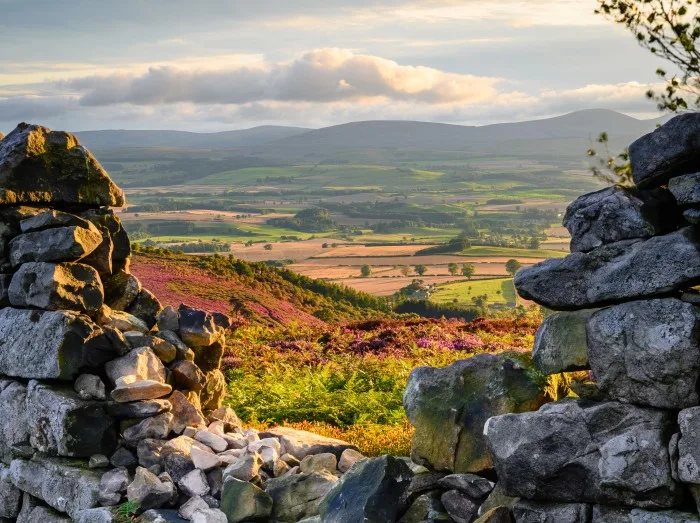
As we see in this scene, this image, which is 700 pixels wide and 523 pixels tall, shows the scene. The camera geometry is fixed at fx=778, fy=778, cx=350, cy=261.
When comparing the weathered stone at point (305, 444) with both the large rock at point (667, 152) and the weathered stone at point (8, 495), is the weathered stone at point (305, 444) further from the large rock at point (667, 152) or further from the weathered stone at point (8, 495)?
the large rock at point (667, 152)

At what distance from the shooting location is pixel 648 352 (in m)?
8.28

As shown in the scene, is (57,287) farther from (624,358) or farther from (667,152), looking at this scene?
(667,152)

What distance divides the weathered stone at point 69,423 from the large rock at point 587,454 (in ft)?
21.5

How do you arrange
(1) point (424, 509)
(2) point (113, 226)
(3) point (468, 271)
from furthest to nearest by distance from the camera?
(3) point (468, 271) < (2) point (113, 226) < (1) point (424, 509)

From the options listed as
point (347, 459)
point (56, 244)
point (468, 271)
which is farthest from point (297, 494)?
point (468, 271)

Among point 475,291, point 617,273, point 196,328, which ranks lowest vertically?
point 475,291

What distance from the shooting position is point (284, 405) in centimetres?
1762

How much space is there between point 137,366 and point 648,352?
842 cm

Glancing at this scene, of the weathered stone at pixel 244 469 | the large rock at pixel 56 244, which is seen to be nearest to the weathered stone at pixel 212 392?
the weathered stone at pixel 244 469

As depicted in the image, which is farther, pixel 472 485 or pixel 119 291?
pixel 119 291

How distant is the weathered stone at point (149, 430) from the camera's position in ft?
41.8

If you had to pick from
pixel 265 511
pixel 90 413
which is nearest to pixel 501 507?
pixel 265 511

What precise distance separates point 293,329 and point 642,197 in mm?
22027

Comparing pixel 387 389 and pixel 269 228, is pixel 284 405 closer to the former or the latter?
pixel 387 389
